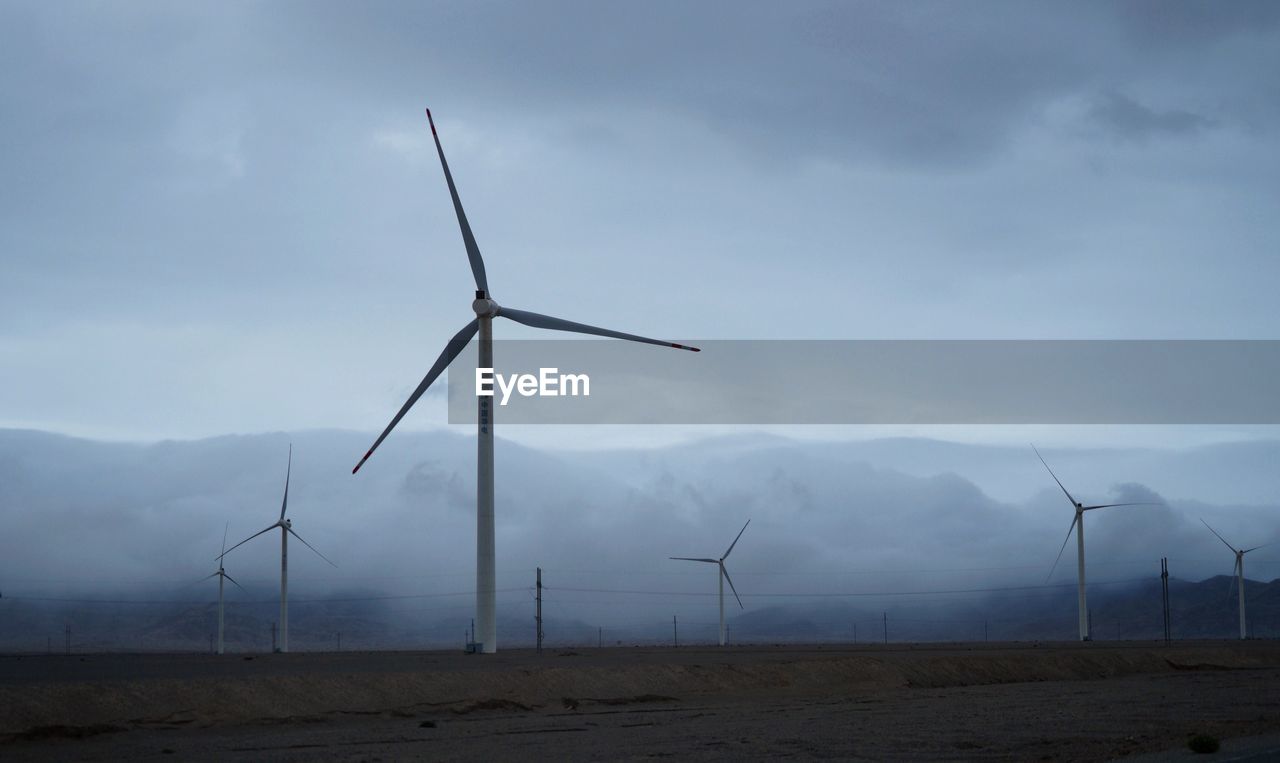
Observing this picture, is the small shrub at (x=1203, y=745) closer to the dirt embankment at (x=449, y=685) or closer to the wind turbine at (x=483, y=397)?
the dirt embankment at (x=449, y=685)

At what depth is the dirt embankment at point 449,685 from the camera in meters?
42.0

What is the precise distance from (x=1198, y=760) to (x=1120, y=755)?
9.55 feet

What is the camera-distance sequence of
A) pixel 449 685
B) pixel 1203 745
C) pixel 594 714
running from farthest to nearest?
pixel 449 685 → pixel 594 714 → pixel 1203 745

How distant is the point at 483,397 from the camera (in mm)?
79750

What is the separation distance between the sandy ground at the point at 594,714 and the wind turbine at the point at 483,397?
9.14m

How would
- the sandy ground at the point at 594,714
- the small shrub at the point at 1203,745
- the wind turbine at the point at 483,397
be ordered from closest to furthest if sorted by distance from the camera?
1. the small shrub at the point at 1203,745
2. the sandy ground at the point at 594,714
3. the wind turbine at the point at 483,397

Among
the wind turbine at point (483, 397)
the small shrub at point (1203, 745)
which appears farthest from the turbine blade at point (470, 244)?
the small shrub at point (1203, 745)

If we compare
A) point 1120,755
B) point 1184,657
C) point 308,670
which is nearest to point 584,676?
point 308,670

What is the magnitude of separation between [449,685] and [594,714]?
6.53 meters

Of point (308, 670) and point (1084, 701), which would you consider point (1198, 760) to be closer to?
point (1084, 701)

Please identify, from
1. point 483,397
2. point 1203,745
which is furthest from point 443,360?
point 1203,745

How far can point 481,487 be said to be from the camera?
77.9 meters

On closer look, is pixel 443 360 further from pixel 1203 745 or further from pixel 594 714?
pixel 1203 745

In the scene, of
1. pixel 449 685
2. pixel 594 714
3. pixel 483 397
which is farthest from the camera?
pixel 483 397
